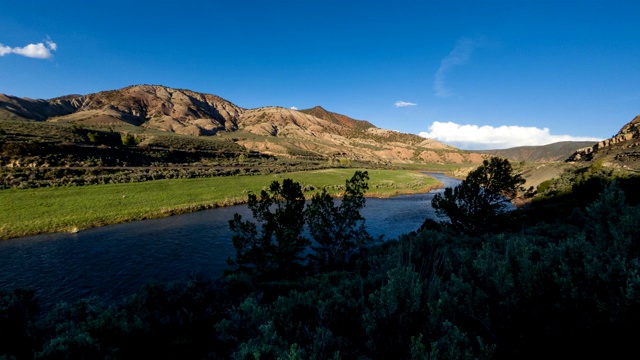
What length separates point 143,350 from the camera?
8.61 meters

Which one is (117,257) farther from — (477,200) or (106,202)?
(477,200)

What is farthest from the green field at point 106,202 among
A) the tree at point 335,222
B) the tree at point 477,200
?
the tree at point 477,200

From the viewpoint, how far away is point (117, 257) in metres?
29.7

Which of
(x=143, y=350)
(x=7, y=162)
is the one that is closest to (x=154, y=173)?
(x=7, y=162)

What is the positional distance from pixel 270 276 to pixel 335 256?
6.61 metres

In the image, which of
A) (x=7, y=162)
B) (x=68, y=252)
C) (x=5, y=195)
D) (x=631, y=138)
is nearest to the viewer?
(x=68, y=252)

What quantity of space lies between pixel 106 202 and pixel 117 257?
24231 mm

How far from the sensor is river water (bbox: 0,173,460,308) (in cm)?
2383

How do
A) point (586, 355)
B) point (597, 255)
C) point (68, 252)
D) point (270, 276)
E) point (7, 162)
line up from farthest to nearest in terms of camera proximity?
point (7, 162) < point (68, 252) < point (270, 276) < point (597, 255) < point (586, 355)

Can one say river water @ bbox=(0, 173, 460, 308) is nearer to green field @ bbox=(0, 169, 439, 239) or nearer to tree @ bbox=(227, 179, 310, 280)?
green field @ bbox=(0, 169, 439, 239)

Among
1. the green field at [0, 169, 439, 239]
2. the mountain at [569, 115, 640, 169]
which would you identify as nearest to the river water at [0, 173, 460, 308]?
the green field at [0, 169, 439, 239]

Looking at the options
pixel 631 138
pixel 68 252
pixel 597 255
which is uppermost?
pixel 631 138

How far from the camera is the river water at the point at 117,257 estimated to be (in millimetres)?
23828

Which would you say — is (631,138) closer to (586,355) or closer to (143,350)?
(586,355)
